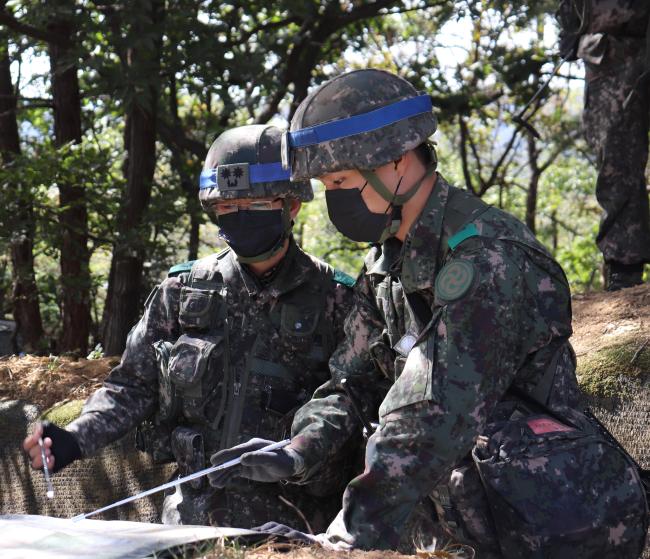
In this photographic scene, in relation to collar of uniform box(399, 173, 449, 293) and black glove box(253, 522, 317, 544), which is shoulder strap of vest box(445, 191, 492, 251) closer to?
collar of uniform box(399, 173, 449, 293)

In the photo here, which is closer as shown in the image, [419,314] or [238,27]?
[419,314]

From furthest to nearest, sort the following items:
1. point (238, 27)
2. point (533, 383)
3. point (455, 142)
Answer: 1. point (455, 142)
2. point (238, 27)
3. point (533, 383)

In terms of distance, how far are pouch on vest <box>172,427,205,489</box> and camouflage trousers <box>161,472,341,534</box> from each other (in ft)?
0.18

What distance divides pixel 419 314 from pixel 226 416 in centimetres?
121

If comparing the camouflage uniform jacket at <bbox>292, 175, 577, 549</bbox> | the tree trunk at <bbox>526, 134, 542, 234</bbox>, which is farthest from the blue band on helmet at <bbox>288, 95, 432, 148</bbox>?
the tree trunk at <bbox>526, 134, 542, 234</bbox>

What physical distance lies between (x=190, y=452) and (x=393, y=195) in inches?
56.4

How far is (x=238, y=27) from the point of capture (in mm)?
7566

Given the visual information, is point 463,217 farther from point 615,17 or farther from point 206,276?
point 615,17

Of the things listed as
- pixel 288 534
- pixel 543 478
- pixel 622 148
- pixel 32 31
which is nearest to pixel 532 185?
pixel 622 148

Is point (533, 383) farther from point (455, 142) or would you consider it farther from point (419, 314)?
point (455, 142)

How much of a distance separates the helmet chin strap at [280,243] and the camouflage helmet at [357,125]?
35.4 inches

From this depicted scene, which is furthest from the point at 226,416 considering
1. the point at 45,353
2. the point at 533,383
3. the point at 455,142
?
the point at 455,142

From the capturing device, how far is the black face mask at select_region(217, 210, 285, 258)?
12.8 feet

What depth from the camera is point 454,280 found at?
2.65 m
